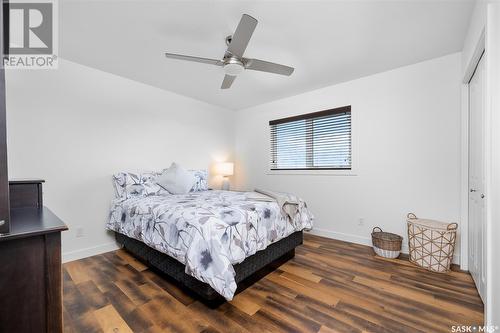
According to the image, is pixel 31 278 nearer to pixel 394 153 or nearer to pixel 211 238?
pixel 211 238

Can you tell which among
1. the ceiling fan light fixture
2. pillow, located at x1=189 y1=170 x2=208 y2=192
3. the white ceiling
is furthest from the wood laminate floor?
the white ceiling

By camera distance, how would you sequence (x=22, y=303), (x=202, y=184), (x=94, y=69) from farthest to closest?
(x=202, y=184), (x=94, y=69), (x=22, y=303)

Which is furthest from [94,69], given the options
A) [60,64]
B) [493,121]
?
[493,121]

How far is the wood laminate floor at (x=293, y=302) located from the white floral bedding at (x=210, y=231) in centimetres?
36

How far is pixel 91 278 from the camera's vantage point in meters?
2.16

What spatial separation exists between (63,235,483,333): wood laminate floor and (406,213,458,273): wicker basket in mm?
125

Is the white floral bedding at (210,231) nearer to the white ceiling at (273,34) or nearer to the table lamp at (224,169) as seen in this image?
the white ceiling at (273,34)

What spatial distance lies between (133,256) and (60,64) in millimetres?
2393

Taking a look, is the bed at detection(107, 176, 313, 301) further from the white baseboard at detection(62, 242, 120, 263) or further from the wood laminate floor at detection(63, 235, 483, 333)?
the white baseboard at detection(62, 242, 120, 263)

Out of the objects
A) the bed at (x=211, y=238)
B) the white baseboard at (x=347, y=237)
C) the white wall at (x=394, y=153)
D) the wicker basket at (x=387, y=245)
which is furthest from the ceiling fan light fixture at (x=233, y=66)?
the white baseboard at (x=347, y=237)

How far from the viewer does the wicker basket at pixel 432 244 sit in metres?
2.23

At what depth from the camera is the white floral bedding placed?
1554 mm

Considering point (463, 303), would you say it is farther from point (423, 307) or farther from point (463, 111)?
point (463, 111)

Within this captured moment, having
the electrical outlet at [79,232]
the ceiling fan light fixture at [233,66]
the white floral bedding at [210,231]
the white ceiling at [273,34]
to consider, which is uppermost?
the white ceiling at [273,34]
